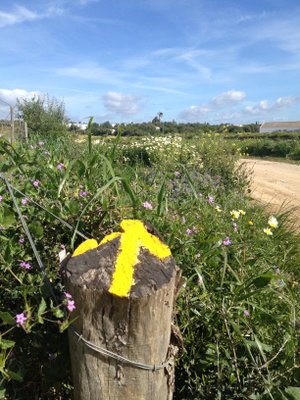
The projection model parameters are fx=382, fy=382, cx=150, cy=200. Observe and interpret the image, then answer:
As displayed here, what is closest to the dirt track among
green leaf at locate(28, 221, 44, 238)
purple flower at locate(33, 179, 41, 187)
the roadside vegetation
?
the roadside vegetation

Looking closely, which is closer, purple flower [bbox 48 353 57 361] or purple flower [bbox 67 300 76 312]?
purple flower [bbox 67 300 76 312]

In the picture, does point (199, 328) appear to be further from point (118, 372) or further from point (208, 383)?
point (118, 372)

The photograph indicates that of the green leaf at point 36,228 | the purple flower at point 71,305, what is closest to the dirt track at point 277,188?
the green leaf at point 36,228

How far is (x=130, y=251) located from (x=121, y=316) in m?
0.25

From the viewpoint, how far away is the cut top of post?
131 centimetres

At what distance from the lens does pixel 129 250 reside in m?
1.44

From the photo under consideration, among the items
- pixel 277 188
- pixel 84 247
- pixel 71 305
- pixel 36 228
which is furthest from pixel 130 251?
pixel 277 188

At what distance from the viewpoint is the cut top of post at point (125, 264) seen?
1.31 metres

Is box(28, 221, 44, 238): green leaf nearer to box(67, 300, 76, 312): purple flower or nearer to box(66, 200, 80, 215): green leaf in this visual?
box(66, 200, 80, 215): green leaf

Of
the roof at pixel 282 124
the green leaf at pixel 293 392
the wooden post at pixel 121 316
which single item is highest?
the roof at pixel 282 124

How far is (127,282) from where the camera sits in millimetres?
1309

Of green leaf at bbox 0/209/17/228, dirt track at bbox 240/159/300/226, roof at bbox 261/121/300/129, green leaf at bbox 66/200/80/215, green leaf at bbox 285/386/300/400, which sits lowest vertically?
dirt track at bbox 240/159/300/226

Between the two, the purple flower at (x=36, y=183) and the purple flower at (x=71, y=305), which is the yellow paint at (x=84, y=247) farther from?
the purple flower at (x=36, y=183)

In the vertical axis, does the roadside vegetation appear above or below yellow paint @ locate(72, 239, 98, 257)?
below
